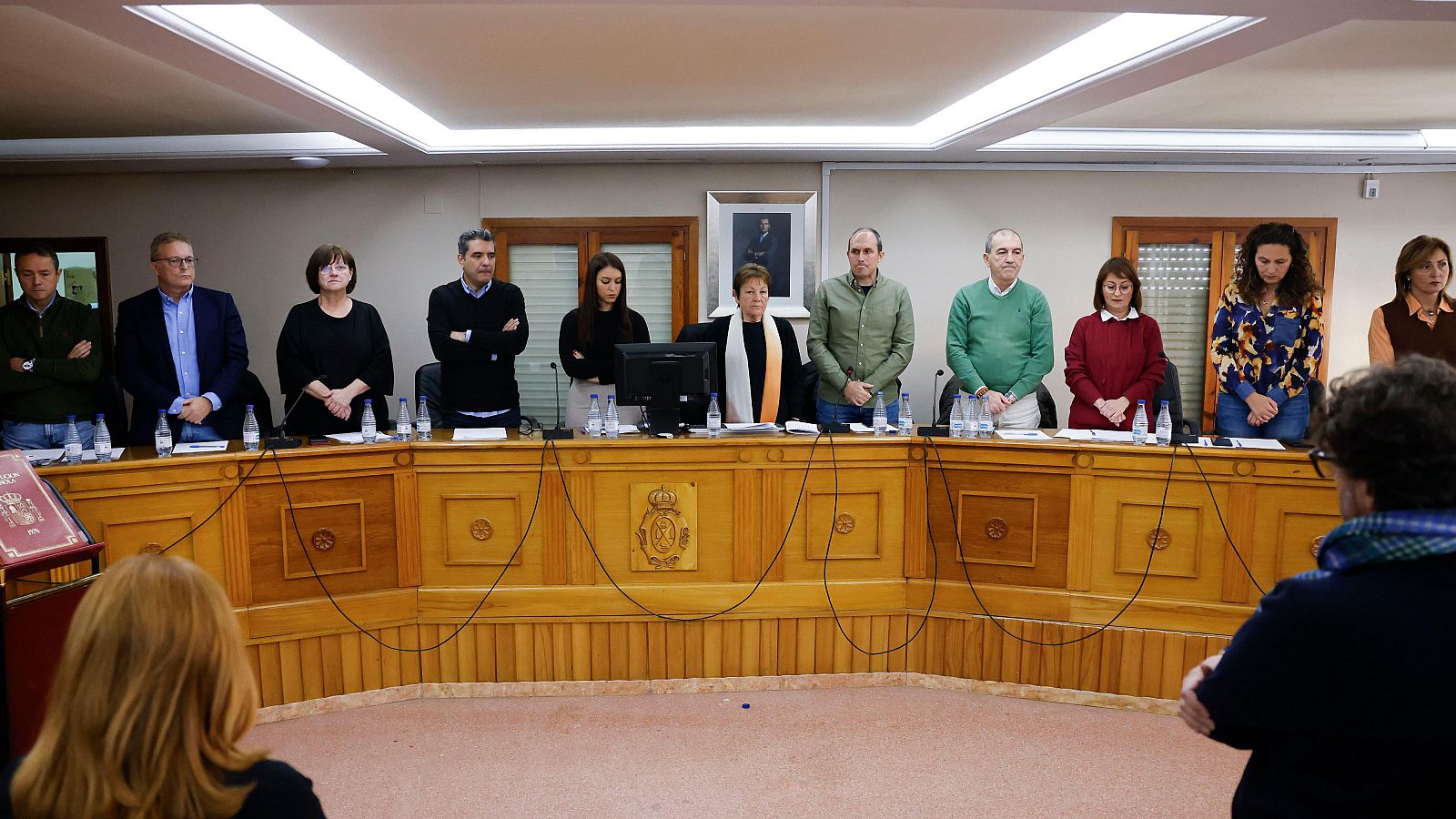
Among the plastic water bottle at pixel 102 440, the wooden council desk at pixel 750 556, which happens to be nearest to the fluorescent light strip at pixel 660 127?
the plastic water bottle at pixel 102 440

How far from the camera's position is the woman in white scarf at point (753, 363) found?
4461 millimetres

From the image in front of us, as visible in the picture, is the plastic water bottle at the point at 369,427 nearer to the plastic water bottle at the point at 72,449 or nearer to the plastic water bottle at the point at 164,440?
the plastic water bottle at the point at 164,440

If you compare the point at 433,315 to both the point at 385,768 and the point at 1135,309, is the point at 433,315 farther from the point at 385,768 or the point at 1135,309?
the point at 1135,309

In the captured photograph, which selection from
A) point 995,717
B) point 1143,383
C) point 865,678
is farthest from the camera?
point 1143,383

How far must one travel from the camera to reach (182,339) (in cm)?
412

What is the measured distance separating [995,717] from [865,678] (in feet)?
1.74

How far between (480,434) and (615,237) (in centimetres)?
302

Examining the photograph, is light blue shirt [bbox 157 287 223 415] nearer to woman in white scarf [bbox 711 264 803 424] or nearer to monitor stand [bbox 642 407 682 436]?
monitor stand [bbox 642 407 682 436]

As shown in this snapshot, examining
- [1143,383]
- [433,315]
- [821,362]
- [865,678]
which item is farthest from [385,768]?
[1143,383]

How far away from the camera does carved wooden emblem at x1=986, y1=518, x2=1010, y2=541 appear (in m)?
3.71

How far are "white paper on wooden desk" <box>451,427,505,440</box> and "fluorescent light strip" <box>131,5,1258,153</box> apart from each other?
5.23 feet

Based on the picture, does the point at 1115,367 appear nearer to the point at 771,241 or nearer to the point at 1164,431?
the point at 1164,431

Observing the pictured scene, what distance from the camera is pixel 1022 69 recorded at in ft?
14.7

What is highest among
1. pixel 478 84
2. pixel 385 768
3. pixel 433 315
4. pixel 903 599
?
pixel 478 84
